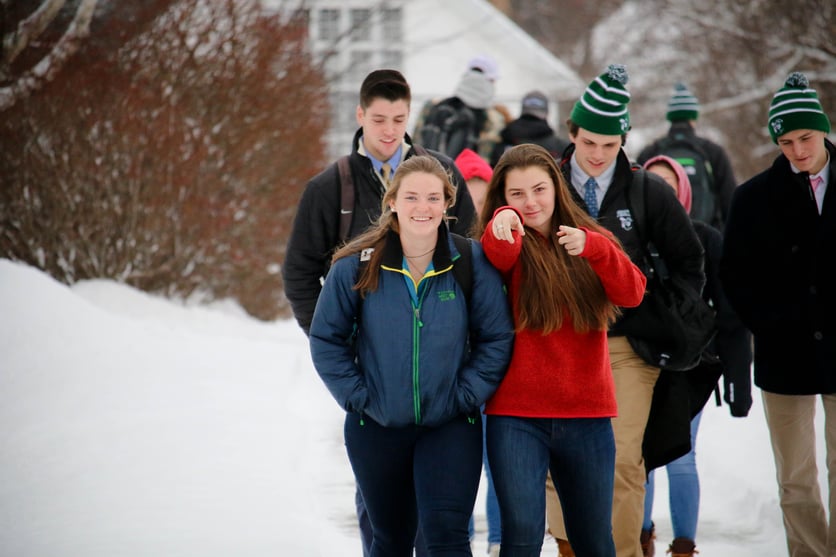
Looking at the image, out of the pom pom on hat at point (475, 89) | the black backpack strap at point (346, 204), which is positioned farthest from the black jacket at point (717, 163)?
the black backpack strap at point (346, 204)

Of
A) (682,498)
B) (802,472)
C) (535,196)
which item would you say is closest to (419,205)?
(535,196)

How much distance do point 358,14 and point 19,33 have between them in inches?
635

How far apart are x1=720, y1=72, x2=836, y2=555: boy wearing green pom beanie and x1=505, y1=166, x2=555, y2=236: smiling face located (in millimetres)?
1285

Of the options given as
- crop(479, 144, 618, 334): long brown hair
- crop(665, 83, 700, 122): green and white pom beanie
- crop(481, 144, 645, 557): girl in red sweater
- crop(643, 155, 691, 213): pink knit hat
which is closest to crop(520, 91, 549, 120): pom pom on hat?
crop(665, 83, 700, 122): green and white pom beanie

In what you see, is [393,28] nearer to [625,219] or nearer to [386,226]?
[625,219]

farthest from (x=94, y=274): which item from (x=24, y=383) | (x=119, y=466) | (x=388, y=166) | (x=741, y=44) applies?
(x=741, y=44)

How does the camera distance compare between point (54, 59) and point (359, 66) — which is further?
point (359, 66)

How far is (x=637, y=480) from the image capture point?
16.0 feet

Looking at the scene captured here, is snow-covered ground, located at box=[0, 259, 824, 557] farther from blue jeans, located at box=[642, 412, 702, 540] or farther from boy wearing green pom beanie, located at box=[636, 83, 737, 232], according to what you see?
boy wearing green pom beanie, located at box=[636, 83, 737, 232]

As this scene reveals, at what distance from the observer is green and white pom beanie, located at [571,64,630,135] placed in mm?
5020

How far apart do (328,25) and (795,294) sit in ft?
72.7

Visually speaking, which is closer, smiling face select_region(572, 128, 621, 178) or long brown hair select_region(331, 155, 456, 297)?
long brown hair select_region(331, 155, 456, 297)

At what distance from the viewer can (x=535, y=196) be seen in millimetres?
4551

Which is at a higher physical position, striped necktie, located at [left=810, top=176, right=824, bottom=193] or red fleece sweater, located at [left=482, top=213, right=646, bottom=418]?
striped necktie, located at [left=810, top=176, right=824, bottom=193]
